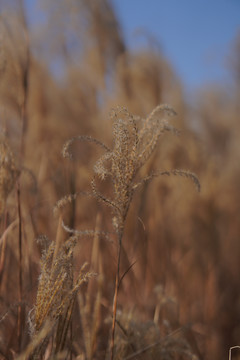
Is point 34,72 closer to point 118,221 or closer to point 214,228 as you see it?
point 214,228

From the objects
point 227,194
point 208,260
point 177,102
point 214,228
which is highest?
point 177,102

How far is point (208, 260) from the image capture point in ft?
7.30

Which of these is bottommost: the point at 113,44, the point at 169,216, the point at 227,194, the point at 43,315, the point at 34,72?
the point at 43,315

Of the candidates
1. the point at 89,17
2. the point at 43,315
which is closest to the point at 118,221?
the point at 43,315

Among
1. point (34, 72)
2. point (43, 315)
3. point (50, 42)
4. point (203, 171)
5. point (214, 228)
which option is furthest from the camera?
point (50, 42)

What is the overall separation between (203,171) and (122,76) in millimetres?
820

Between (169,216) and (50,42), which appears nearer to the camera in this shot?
(169,216)

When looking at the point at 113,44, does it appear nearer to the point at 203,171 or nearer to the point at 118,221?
the point at 203,171

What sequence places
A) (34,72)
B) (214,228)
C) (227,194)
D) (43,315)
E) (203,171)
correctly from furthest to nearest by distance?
(227,194) → (34,72) → (203,171) → (214,228) → (43,315)

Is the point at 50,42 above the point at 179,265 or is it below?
above

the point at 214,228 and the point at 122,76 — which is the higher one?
the point at 122,76

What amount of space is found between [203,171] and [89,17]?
131 centimetres

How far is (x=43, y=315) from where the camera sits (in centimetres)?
64

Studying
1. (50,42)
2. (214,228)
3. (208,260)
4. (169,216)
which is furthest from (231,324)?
(50,42)
